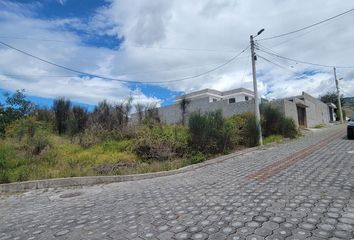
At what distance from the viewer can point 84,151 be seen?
13.4 meters

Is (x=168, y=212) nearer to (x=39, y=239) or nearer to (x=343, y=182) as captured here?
(x=39, y=239)

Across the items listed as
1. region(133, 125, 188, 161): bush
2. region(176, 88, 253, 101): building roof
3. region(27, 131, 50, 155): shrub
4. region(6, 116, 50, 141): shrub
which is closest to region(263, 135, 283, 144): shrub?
region(133, 125, 188, 161): bush

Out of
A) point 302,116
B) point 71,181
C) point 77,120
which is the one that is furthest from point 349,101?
point 71,181

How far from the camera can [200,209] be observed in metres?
5.20

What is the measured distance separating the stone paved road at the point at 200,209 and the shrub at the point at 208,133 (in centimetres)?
503

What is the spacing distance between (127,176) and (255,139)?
9988 millimetres

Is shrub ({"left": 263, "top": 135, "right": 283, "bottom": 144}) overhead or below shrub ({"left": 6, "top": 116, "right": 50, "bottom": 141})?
below

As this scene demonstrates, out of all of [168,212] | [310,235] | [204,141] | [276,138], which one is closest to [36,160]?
[204,141]

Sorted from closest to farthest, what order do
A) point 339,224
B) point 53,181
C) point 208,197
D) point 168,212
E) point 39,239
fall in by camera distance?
point 339,224 → point 39,239 → point 168,212 → point 208,197 → point 53,181

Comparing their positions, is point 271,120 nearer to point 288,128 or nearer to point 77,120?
point 288,128

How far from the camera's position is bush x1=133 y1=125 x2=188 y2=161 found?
12631 mm

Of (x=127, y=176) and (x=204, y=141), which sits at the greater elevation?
(x=204, y=141)

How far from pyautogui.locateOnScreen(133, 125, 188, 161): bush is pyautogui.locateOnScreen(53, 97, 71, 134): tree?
9.67 metres

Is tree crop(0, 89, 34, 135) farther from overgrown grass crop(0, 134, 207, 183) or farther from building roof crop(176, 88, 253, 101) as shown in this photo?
building roof crop(176, 88, 253, 101)
